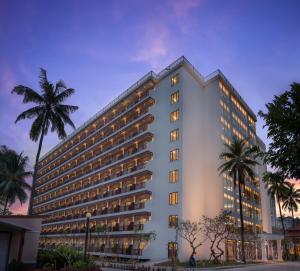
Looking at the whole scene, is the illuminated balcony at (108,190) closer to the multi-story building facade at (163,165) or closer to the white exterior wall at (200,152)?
the multi-story building facade at (163,165)

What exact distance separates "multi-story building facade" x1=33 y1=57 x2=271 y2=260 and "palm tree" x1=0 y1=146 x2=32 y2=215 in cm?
1479

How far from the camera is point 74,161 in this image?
92625 millimetres

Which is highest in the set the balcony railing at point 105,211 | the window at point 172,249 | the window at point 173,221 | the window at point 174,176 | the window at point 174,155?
the window at point 174,155

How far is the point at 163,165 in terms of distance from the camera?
175ft

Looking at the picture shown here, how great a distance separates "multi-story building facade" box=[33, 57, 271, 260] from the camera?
166ft

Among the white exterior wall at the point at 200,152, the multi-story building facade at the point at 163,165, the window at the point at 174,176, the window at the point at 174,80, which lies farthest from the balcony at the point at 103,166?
the window at the point at 174,80

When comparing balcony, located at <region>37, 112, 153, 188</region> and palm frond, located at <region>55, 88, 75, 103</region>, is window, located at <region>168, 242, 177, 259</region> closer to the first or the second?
balcony, located at <region>37, 112, 153, 188</region>

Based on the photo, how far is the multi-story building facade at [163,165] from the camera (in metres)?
50.5

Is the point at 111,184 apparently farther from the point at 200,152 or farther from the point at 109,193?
the point at 200,152

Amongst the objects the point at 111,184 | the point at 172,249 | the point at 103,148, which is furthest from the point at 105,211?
the point at 172,249

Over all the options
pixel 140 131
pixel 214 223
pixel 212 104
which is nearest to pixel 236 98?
pixel 212 104

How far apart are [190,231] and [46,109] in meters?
26.5

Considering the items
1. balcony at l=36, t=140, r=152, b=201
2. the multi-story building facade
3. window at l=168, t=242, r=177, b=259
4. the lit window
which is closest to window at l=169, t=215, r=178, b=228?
the multi-story building facade

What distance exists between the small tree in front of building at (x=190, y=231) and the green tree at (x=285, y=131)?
27.5 metres
